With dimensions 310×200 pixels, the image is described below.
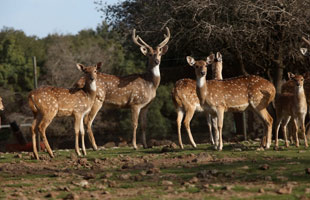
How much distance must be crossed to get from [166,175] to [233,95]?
165 inches

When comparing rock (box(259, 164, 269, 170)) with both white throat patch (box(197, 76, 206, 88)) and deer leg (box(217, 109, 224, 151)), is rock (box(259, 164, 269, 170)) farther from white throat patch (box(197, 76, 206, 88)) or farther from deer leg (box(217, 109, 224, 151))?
white throat patch (box(197, 76, 206, 88))

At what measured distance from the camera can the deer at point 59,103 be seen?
13.3 m

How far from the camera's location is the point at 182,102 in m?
15.2

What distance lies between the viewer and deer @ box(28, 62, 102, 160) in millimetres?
13328

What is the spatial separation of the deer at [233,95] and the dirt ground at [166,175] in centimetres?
85

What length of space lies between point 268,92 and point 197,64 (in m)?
1.70

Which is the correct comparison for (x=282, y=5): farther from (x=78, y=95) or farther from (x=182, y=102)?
(x=78, y=95)

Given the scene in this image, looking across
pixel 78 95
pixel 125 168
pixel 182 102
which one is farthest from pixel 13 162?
pixel 182 102

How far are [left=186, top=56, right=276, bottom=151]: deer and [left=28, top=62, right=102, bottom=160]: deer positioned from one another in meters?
2.40

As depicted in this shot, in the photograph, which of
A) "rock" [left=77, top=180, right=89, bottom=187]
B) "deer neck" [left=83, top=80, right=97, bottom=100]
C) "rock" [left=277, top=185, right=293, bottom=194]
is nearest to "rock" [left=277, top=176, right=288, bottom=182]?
"rock" [left=277, top=185, right=293, bottom=194]

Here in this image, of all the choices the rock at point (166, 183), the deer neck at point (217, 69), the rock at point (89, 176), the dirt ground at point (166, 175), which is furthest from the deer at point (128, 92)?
the rock at point (166, 183)

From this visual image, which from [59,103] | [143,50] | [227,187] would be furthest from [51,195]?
[143,50]

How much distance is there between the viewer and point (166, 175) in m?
10.3

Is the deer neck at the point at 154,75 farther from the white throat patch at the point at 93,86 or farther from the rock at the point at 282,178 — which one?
the rock at the point at 282,178
